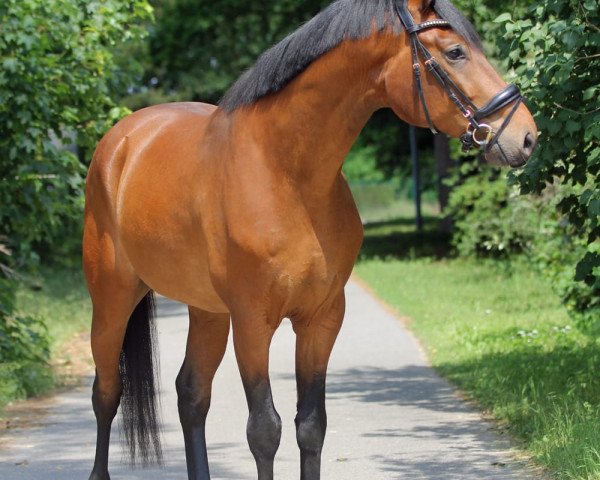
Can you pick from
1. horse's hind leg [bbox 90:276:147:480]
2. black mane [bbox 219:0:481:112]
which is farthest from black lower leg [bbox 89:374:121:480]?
black mane [bbox 219:0:481:112]

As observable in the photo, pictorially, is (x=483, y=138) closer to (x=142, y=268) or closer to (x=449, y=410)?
(x=142, y=268)

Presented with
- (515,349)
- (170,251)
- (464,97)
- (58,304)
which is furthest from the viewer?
(58,304)

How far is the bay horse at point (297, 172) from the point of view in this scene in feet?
15.0

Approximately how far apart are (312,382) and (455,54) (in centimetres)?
159

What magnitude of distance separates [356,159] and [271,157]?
5794cm

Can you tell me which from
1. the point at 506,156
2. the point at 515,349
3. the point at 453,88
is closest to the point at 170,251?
the point at 453,88

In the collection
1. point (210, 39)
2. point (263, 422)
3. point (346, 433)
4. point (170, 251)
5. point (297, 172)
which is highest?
point (210, 39)

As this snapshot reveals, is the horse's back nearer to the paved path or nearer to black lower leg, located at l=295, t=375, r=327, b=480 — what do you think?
black lower leg, located at l=295, t=375, r=327, b=480

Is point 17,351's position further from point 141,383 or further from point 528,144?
point 528,144

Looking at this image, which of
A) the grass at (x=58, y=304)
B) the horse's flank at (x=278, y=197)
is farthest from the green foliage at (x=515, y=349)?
the grass at (x=58, y=304)

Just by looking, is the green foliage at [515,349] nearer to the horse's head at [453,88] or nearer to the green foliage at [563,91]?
the green foliage at [563,91]

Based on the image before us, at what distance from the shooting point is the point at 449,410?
8.61 m

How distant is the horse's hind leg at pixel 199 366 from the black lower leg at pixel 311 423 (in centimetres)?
81

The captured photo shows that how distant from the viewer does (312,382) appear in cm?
522
